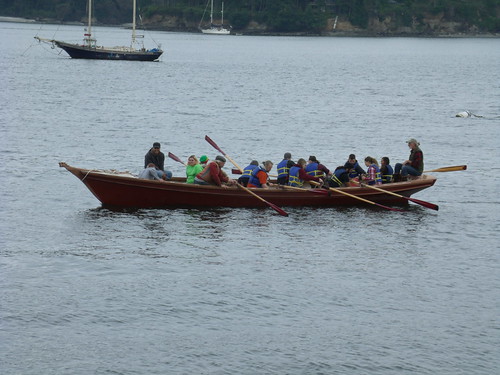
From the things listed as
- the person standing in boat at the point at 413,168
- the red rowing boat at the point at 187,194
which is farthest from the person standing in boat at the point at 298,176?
the person standing in boat at the point at 413,168

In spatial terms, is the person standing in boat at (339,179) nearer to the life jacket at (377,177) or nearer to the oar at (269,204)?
the life jacket at (377,177)

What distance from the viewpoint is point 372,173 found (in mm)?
31656

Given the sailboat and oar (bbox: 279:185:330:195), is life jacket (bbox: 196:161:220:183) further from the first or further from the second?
the sailboat

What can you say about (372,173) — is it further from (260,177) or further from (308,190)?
(260,177)

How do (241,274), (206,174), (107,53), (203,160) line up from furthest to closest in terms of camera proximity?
(107,53)
(203,160)
(206,174)
(241,274)

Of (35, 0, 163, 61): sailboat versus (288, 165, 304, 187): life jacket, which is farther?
(35, 0, 163, 61): sailboat

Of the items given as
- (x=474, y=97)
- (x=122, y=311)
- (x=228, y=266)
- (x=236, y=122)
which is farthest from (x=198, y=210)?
(x=474, y=97)

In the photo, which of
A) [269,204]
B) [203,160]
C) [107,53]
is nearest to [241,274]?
[269,204]

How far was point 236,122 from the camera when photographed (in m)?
62.8

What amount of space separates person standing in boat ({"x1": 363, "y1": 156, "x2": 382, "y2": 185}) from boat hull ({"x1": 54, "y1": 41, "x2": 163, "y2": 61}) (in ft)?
290

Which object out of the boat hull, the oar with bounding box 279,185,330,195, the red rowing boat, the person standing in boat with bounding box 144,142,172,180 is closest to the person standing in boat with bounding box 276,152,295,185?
the oar with bounding box 279,185,330,195

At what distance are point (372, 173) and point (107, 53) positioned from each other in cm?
8948

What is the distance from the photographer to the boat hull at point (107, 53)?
117062 mm

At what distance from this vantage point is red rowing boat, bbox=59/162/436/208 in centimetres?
2966
